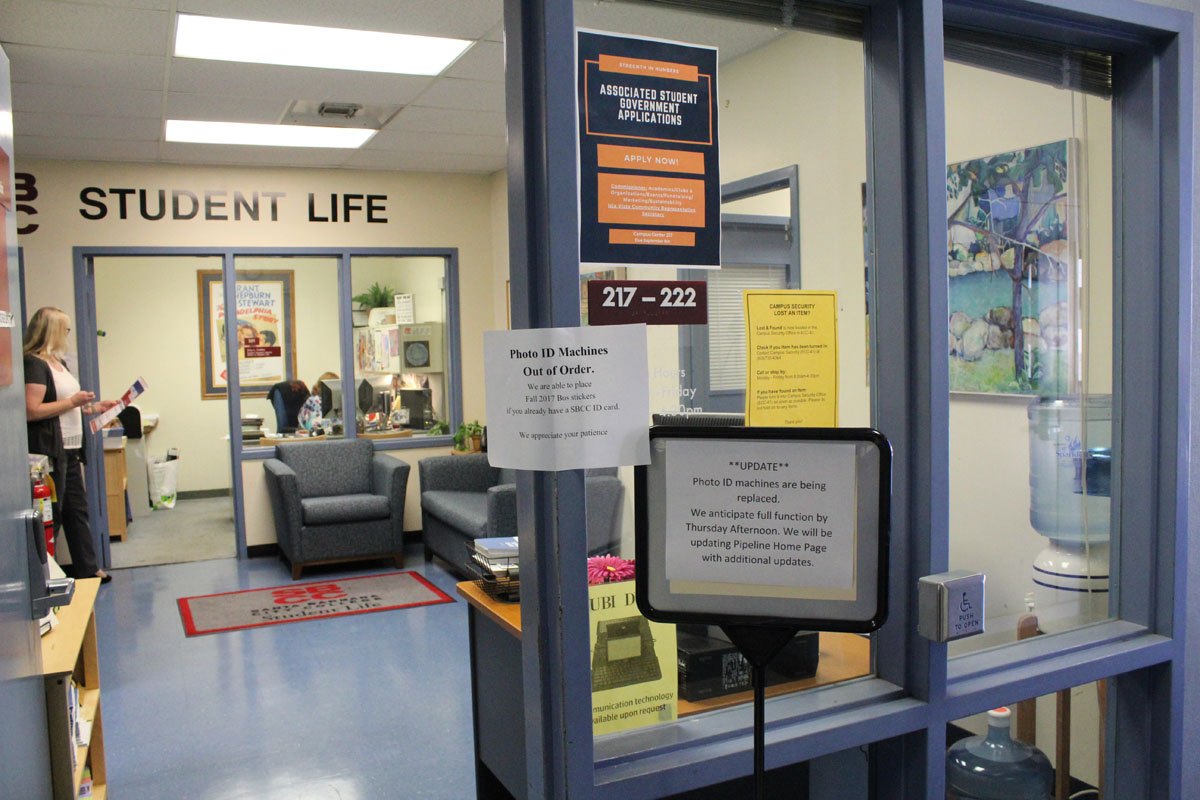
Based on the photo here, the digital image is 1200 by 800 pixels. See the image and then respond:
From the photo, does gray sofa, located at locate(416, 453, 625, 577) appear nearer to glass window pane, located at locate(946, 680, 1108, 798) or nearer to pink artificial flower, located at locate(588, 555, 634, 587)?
glass window pane, located at locate(946, 680, 1108, 798)

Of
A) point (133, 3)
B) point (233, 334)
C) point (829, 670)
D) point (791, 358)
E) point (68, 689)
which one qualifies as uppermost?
point (133, 3)

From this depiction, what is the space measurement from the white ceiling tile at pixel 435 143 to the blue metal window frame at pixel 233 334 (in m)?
1.04

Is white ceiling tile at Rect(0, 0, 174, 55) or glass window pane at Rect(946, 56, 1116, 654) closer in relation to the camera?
glass window pane at Rect(946, 56, 1116, 654)

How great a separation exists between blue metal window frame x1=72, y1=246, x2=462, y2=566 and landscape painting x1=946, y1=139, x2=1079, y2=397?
5.62 m

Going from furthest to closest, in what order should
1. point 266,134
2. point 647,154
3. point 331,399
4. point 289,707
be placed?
1. point 331,399
2. point 266,134
3. point 289,707
4. point 647,154

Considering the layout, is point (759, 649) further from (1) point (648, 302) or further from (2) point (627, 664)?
(1) point (648, 302)

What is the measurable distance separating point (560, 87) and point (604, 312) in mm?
329

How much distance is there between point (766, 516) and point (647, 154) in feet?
1.99

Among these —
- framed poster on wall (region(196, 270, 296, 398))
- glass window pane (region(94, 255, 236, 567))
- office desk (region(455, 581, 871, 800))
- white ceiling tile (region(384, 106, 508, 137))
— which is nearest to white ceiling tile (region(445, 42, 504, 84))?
white ceiling tile (region(384, 106, 508, 137))

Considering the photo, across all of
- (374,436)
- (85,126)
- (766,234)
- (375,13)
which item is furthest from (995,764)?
(374,436)

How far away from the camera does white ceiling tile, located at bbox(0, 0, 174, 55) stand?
11.4 feet

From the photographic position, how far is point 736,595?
117 centimetres

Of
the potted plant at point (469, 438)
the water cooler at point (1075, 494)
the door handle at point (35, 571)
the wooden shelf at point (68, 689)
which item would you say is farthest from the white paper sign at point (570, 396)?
the potted plant at point (469, 438)

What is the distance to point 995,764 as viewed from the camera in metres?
2.04
